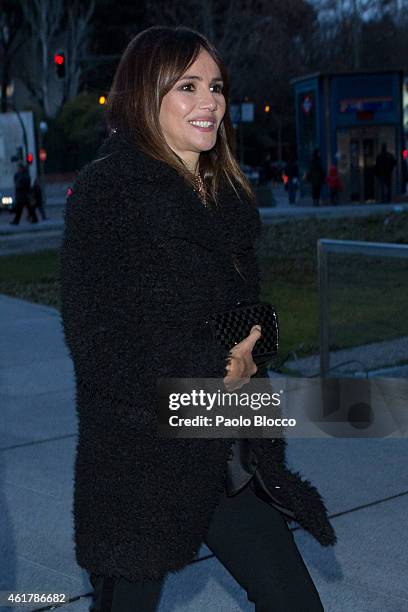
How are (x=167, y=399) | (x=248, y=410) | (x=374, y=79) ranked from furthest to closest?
→ (x=374, y=79), (x=248, y=410), (x=167, y=399)

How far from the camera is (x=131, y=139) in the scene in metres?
2.51

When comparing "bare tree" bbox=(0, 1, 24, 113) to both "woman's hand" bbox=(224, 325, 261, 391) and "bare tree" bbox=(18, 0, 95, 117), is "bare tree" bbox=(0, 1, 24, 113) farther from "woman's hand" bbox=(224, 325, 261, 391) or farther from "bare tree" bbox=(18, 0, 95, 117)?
"woman's hand" bbox=(224, 325, 261, 391)

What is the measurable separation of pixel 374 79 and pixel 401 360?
26.8 metres

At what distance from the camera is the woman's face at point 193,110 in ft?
8.36

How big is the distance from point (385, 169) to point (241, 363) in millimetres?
29416

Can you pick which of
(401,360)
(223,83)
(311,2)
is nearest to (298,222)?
(401,360)

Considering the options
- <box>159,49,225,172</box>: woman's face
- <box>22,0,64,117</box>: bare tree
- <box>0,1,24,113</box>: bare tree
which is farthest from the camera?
<box>0,1,24,113</box>: bare tree

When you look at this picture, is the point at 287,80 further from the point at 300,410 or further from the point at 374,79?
the point at 300,410

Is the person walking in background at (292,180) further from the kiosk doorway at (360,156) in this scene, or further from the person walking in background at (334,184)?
the person walking in background at (334,184)

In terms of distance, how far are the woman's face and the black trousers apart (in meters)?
0.84

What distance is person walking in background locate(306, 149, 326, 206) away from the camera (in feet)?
101

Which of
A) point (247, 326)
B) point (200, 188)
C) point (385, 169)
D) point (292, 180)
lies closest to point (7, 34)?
point (292, 180)

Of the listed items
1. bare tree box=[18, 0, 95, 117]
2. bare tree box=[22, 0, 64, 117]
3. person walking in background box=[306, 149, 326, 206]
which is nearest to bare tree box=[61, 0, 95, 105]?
bare tree box=[18, 0, 95, 117]
